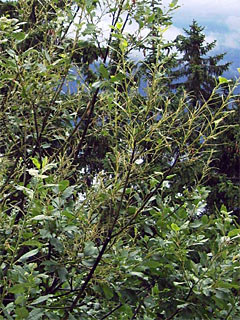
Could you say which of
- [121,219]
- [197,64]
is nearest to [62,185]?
[121,219]

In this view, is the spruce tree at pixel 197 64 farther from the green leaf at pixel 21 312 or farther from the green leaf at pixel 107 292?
the green leaf at pixel 21 312

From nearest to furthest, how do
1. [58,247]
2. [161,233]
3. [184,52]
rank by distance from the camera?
1. [58,247]
2. [161,233]
3. [184,52]

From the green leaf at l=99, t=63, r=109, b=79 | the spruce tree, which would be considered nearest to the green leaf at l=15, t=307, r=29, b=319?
the green leaf at l=99, t=63, r=109, b=79

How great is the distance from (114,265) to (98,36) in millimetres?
934

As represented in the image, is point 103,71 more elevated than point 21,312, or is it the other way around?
point 103,71

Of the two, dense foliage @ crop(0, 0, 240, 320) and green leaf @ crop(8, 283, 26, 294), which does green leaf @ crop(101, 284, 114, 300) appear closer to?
dense foliage @ crop(0, 0, 240, 320)

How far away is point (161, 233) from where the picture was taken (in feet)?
6.28

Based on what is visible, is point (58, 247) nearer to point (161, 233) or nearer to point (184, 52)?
point (161, 233)

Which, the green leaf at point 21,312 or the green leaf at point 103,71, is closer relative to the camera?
the green leaf at point 21,312

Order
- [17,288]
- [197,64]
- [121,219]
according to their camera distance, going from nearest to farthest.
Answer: [17,288]
[121,219]
[197,64]

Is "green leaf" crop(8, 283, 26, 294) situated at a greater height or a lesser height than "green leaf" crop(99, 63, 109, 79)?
lesser

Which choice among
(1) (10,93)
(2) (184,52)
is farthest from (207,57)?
(1) (10,93)

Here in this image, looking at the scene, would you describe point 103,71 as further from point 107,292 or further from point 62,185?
point 107,292

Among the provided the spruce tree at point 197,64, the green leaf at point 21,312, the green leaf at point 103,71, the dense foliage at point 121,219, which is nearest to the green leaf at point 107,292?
the dense foliage at point 121,219
